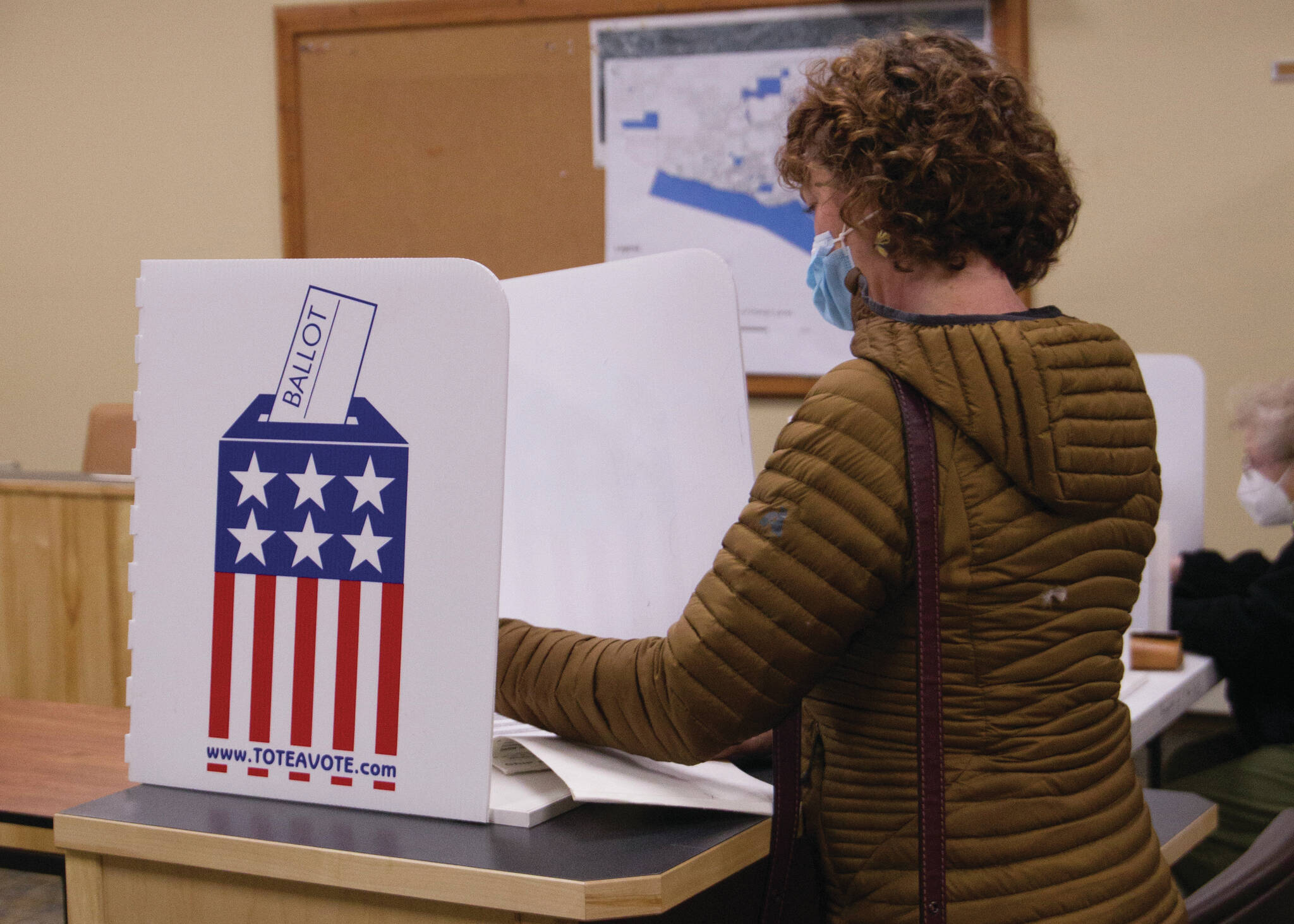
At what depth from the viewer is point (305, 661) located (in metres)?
1.00

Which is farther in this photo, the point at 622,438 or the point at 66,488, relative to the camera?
the point at 66,488

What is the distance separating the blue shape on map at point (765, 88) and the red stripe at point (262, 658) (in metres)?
2.97

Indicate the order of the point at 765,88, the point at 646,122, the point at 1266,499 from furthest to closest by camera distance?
the point at 646,122, the point at 765,88, the point at 1266,499

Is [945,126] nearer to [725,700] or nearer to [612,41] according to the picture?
[725,700]

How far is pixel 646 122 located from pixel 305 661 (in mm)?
3045

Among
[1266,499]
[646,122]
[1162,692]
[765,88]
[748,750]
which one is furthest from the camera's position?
[646,122]

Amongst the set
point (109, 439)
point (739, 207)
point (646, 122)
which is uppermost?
point (646, 122)

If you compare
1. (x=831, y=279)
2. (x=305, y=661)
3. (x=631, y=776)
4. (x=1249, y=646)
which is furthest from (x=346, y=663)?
(x=1249, y=646)

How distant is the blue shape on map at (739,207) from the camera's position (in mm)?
3643

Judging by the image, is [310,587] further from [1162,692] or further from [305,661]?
[1162,692]

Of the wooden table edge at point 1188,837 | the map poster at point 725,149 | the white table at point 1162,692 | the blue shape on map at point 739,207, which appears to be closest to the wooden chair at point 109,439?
the map poster at point 725,149

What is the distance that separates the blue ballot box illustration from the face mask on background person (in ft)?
6.34

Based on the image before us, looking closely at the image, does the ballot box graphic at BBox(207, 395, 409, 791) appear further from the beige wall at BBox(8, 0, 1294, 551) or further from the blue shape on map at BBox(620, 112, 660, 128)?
the blue shape on map at BBox(620, 112, 660, 128)

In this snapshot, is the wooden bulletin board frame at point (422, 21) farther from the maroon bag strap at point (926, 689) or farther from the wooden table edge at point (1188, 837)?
the maroon bag strap at point (926, 689)
